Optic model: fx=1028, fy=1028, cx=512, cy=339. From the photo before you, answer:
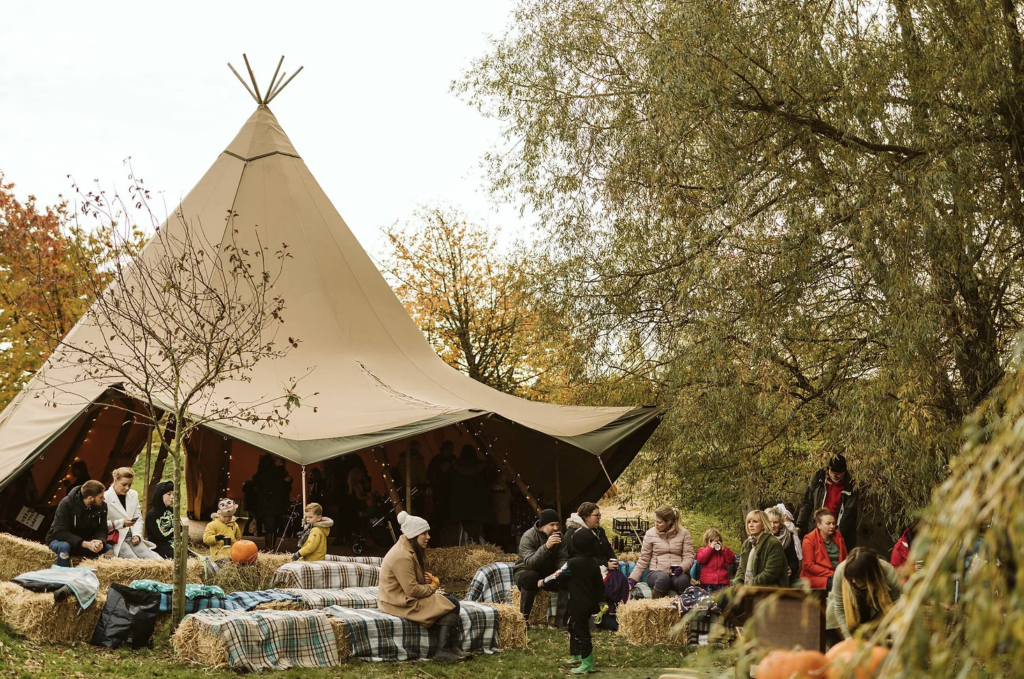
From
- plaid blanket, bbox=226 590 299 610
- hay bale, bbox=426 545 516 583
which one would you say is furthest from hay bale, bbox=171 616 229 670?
hay bale, bbox=426 545 516 583

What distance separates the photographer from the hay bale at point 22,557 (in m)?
9.20

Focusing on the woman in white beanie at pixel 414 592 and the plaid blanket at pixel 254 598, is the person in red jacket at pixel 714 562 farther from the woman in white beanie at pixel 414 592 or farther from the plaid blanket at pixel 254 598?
the plaid blanket at pixel 254 598

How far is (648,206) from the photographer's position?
32.0 ft

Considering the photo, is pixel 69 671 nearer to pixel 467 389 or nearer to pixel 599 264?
pixel 599 264

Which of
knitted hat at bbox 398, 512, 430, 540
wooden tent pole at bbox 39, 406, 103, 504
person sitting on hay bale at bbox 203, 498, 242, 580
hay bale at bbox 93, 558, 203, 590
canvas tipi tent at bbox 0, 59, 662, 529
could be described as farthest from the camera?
wooden tent pole at bbox 39, 406, 103, 504

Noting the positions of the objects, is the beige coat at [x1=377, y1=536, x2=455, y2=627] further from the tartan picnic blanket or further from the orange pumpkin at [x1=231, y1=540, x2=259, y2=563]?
the orange pumpkin at [x1=231, y1=540, x2=259, y2=563]

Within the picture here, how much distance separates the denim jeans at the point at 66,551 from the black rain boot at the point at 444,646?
3.41 metres

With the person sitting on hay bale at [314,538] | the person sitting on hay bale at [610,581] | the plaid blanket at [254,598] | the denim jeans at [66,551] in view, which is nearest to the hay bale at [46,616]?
the plaid blanket at [254,598]

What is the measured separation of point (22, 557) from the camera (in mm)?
9227

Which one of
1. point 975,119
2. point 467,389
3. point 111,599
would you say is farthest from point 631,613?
point 467,389

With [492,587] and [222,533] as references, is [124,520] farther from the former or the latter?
[492,587]

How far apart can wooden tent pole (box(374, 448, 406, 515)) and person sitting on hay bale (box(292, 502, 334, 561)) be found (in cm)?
80

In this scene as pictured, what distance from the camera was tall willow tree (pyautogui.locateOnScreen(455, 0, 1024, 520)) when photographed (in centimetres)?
718

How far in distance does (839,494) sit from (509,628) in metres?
3.25
